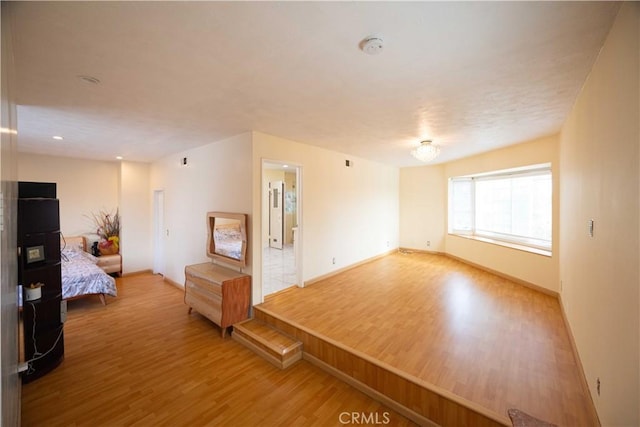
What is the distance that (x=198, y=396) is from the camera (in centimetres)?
218

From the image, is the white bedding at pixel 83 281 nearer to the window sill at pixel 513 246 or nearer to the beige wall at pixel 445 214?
the beige wall at pixel 445 214

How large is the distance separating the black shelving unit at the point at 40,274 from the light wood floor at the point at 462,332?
221 centimetres

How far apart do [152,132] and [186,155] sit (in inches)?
45.7

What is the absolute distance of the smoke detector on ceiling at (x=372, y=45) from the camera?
1.45 metres

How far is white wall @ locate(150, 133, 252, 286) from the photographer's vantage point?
11.4 feet

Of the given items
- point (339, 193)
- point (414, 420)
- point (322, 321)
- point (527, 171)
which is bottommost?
point (414, 420)

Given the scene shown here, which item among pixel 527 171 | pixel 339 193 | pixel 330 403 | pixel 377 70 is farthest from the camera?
pixel 339 193

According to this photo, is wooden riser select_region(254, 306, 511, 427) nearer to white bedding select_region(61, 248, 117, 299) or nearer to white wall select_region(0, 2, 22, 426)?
white wall select_region(0, 2, 22, 426)

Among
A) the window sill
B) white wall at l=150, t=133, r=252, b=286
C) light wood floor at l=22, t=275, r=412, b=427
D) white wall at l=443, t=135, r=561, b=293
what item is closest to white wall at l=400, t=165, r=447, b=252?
white wall at l=443, t=135, r=561, b=293

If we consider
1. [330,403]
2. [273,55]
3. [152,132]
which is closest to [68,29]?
[273,55]

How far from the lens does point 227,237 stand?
12.1ft

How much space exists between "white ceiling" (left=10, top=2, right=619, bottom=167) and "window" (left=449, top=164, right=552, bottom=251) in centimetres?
171

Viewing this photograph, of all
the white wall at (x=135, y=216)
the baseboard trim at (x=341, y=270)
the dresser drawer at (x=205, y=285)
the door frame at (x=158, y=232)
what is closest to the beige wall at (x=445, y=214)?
the baseboard trim at (x=341, y=270)

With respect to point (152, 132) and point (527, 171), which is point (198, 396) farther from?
point (527, 171)
